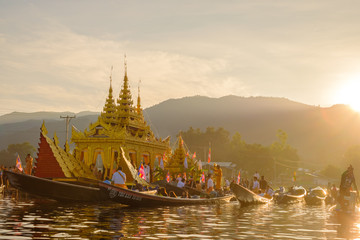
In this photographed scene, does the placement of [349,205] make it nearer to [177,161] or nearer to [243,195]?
[243,195]

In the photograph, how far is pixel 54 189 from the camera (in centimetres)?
2833

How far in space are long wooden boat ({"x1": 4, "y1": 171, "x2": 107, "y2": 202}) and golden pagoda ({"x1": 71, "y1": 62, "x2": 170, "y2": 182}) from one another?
825 centimetres

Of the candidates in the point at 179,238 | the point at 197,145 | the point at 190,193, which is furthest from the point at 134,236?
the point at 197,145

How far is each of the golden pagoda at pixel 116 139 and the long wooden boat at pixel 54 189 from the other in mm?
8251

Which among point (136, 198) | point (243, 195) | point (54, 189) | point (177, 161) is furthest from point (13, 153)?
point (136, 198)

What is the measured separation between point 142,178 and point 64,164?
5541 mm

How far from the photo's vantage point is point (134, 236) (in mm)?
16078

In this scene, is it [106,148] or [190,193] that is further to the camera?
[106,148]

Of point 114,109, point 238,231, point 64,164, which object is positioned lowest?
point 238,231

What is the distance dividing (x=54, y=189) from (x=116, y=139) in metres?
13.9

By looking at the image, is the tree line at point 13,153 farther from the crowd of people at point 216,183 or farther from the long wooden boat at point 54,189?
the long wooden boat at point 54,189

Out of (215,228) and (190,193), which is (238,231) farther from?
(190,193)

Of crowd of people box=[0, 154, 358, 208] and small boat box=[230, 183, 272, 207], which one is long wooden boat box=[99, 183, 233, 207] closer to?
crowd of people box=[0, 154, 358, 208]

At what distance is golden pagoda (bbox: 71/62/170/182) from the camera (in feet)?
138
